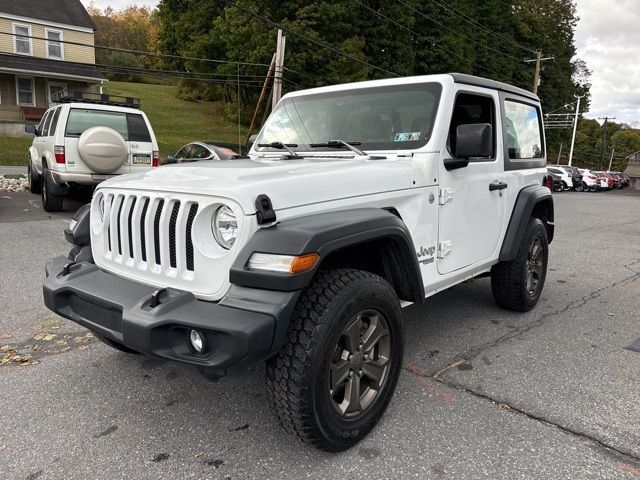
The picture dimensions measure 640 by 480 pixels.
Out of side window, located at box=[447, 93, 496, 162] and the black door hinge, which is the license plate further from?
the black door hinge

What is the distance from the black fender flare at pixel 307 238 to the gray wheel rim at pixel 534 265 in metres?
2.44

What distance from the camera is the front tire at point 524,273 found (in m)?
4.31

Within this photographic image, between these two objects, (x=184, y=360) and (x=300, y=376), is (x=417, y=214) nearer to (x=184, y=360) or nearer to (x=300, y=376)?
(x=300, y=376)

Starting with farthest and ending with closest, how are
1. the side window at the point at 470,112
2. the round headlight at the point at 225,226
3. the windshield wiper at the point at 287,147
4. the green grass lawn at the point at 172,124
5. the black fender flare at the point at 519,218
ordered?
the green grass lawn at the point at 172,124 < the black fender flare at the point at 519,218 < the windshield wiper at the point at 287,147 < the side window at the point at 470,112 < the round headlight at the point at 225,226

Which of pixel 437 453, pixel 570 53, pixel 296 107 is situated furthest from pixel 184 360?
pixel 570 53

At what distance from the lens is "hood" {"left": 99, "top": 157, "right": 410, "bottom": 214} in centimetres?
227

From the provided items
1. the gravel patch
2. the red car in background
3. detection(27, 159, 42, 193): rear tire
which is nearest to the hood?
detection(27, 159, 42, 193): rear tire

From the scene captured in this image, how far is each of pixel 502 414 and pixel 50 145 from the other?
918 centimetres

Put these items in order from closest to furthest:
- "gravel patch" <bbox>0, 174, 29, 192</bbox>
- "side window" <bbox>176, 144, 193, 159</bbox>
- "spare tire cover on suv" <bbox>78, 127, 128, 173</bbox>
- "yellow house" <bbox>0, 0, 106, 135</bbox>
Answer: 1. "spare tire cover on suv" <bbox>78, 127, 128, 173</bbox>
2. "gravel patch" <bbox>0, 174, 29, 192</bbox>
3. "side window" <bbox>176, 144, 193, 159</bbox>
4. "yellow house" <bbox>0, 0, 106, 135</bbox>

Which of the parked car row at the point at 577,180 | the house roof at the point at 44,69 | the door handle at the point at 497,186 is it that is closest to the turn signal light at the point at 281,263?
the door handle at the point at 497,186

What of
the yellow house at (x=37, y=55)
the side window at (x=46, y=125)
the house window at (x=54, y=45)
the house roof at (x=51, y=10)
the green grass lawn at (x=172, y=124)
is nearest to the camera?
the side window at (x=46, y=125)

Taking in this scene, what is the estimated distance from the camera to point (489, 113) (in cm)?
393

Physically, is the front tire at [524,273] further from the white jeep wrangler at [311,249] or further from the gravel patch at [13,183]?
the gravel patch at [13,183]

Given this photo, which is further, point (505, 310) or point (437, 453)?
point (505, 310)
